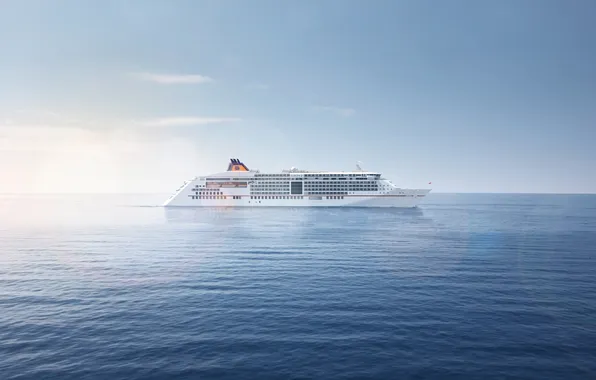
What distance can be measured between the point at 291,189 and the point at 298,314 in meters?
121

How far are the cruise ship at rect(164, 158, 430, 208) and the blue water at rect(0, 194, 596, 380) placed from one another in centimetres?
8981

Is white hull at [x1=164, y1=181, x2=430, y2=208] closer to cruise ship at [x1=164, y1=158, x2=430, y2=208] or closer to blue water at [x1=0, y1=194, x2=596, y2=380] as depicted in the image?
cruise ship at [x1=164, y1=158, x2=430, y2=208]

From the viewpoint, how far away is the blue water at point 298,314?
18.4 meters

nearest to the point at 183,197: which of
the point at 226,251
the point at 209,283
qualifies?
the point at 226,251

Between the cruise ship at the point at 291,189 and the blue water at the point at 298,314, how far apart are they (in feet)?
295

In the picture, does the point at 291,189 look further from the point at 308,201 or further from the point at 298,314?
the point at 298,314

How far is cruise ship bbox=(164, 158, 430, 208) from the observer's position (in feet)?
462

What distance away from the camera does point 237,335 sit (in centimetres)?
2184

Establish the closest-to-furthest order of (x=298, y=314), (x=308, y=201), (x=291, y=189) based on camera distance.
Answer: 1. (x=298, y=314)
2. (x=308, y=201)
3. (x=291, y=189)

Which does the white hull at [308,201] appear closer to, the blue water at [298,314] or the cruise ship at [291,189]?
the cruise ship at [291,189]

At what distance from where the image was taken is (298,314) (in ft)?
83.3

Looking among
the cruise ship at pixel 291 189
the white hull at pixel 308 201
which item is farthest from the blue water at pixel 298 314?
the cruise ship at pixel 291 189

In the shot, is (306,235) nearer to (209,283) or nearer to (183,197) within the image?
(209,283)

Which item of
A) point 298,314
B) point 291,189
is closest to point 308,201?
point 291,189
